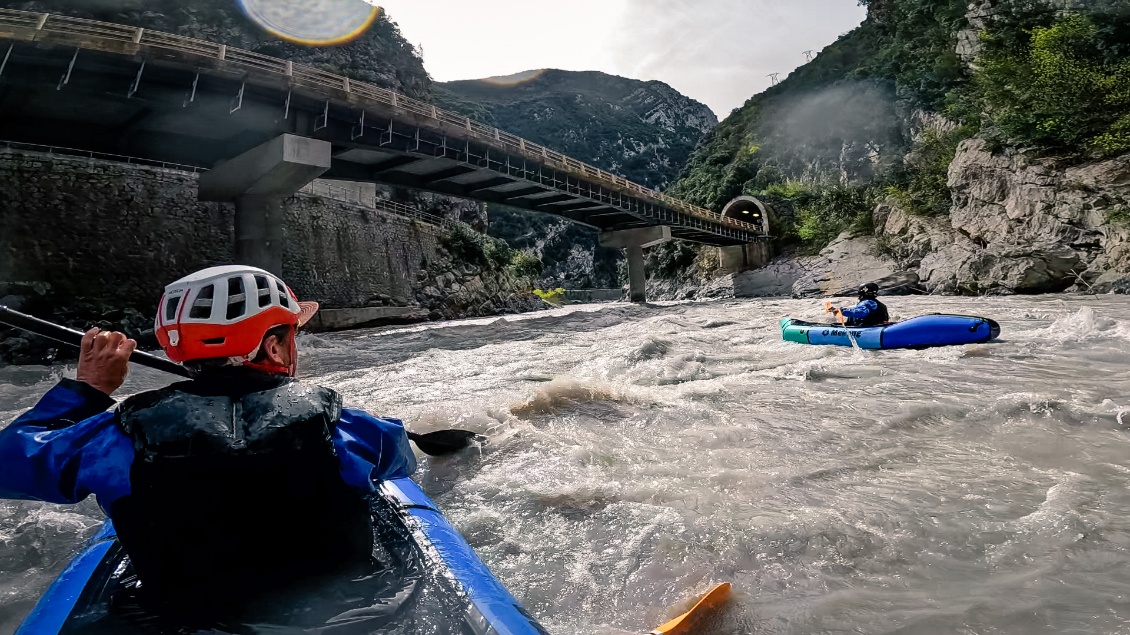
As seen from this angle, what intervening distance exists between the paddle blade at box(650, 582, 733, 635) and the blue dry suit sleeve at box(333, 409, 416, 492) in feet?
3.27

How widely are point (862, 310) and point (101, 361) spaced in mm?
10054

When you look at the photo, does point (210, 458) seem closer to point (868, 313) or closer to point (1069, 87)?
point (868, 313)

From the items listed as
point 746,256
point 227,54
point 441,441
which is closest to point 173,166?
point 227,54

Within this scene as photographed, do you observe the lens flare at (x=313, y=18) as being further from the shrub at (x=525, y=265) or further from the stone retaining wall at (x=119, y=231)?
the stone retaining wall at (x=119, y=231)

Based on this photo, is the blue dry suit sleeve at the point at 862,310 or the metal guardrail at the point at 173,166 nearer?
the blue dry suit sleeve at the point at 862,310

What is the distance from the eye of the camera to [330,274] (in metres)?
22.0

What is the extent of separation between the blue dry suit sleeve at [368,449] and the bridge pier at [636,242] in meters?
33.9

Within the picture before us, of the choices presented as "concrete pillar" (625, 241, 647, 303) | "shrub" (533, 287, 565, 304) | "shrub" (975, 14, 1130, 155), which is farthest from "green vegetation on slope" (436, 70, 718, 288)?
"shrub" (975, 14, 1130, 155)

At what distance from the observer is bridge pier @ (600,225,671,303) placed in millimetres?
34844

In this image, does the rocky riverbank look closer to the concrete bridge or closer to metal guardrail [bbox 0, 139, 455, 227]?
the concrete bridge

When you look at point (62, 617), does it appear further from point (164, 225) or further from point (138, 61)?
point (164, 225)

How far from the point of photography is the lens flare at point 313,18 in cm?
3781

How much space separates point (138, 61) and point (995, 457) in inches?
698

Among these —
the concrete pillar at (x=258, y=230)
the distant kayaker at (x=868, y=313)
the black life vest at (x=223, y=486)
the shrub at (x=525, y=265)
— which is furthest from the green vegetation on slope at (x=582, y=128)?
the black life vest at (x=223, y=486)
